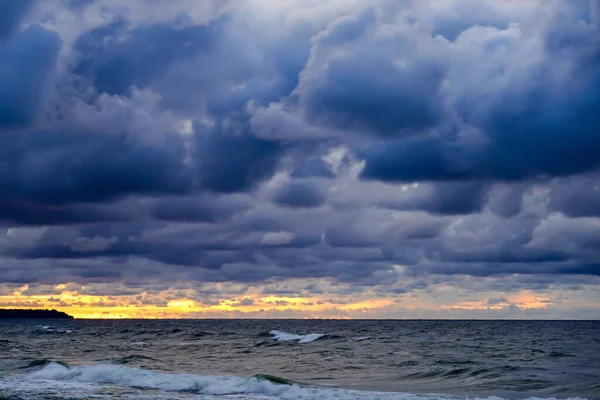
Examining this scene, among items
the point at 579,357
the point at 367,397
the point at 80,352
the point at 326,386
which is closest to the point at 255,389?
the point at 326,386

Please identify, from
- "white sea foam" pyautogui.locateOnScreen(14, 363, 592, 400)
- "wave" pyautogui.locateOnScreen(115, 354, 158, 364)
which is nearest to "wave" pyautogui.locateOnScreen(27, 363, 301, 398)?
"white sea foam" pyautogui.locateOnScreen(14, 363, 592, 400)

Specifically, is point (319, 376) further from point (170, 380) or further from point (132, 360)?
point (132, 360)

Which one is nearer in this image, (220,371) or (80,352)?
(220,371)

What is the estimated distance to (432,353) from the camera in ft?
193

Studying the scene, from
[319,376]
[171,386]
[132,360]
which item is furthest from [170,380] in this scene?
[132,360]

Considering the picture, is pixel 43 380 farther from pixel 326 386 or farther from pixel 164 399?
pixel 326 386

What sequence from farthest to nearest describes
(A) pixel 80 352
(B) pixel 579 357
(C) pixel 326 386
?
1. (A) pixel 80 352
2. (B) pixel 579 357
3. (C) pixel 326 386

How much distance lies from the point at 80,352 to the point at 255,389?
37219 mm

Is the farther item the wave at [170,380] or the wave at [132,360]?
the wave at [132,360]

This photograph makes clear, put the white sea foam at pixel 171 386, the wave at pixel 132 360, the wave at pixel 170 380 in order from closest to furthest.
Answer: the white sea foam at pixel 171 386 < the wave at pixel 170 380 < the wave at pixel 132 360

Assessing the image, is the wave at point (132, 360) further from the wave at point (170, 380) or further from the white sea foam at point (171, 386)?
the white sea foam at point (171, 386)

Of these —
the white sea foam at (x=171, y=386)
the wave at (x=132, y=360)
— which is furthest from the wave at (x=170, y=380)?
the wave at (x=132, y=360)

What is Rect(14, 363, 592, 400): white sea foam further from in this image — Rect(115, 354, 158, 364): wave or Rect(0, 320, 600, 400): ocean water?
Rect(115, 354, 158, 364): wave

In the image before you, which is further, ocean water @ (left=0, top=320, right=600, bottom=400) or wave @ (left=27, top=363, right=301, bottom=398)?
wave @ (left=27, top=363, right=301, bottom=398)
